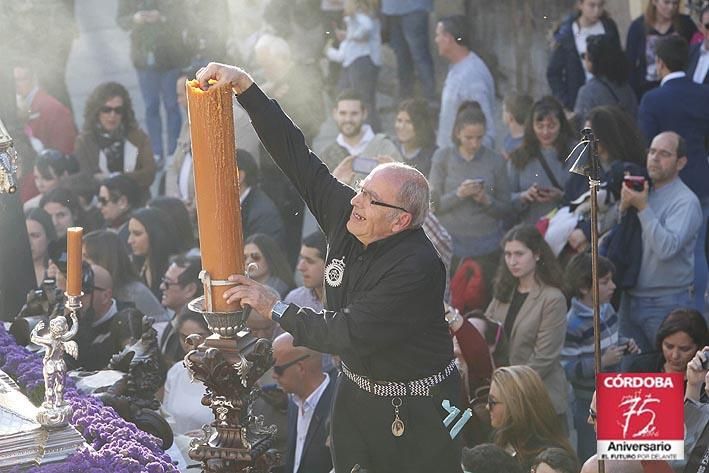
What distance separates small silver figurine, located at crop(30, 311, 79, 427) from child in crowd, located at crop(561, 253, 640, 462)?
3481 mm

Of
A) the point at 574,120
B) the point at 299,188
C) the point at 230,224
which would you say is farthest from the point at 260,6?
the point at 230,224

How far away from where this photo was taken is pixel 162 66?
1084 cm

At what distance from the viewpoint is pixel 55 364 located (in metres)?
4.35

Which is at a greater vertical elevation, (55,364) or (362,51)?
(362,51)

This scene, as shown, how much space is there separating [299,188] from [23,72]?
647 cm

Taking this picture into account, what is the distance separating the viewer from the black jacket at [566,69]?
959 centimetres

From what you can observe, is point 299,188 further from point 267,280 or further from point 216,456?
point 267,280

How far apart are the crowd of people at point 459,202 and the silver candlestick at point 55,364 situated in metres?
1.91

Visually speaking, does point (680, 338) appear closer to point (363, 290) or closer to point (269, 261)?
point (269, 261)

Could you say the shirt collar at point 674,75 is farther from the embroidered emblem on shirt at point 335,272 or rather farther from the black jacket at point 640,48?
the embroidered emblem on shirt at point 335,272

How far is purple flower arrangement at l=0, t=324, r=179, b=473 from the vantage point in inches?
171

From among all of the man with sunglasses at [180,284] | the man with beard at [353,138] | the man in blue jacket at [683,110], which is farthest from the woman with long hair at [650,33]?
the man with sunglasses at [180,284]

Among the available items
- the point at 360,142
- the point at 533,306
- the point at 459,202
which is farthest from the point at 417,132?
the point at 533,306

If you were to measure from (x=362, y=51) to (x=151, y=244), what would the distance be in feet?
7.26
